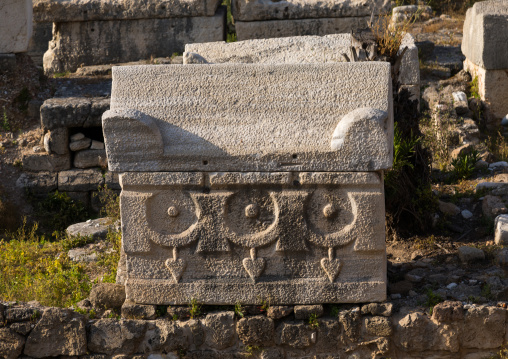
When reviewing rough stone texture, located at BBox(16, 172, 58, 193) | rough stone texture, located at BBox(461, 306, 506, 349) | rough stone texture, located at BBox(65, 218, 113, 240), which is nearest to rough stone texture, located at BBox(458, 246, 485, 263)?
rough stone texture, located at BBox(461, 306, 506, 349)

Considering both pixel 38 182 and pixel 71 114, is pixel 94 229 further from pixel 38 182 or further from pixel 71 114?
pixel 71 114

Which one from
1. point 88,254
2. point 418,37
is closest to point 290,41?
point 88,254

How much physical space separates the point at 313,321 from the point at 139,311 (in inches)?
39.4

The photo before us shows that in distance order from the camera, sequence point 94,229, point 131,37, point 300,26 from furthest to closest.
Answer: point 300,26, point 131,37, point 94,229

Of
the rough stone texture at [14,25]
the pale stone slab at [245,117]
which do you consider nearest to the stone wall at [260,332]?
the pale stone slab at [245,117]

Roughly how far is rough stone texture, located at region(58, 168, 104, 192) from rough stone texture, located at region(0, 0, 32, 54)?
→ 1.82 metres

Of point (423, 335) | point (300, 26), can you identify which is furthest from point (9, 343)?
point (300, 26)

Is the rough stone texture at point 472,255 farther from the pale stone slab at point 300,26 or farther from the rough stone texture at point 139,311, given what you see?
the pale stone slab at point 300,26

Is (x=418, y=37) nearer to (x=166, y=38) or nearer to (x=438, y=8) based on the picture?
(x=438, y=8)

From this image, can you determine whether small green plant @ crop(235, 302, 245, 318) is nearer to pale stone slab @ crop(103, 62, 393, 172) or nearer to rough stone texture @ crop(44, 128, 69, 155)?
pale stone slab @ crop(103, 62, 393, 172)

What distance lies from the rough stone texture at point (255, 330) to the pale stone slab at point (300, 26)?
5.97 m

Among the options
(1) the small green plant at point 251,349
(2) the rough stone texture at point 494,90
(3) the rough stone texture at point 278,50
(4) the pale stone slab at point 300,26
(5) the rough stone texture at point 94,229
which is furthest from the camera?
(4) the pale stone slab at point 300,26

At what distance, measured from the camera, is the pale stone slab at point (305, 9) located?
8953 mm

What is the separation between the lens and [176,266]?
12.2ft
